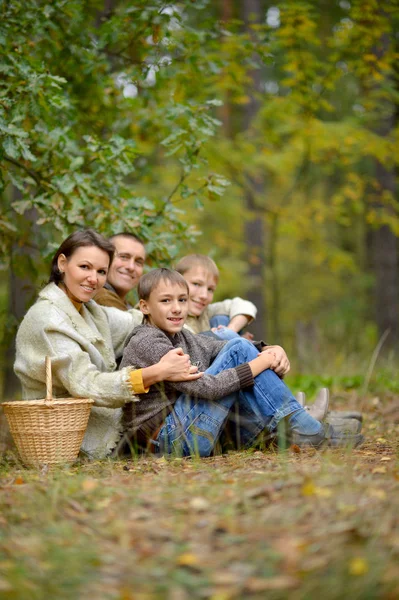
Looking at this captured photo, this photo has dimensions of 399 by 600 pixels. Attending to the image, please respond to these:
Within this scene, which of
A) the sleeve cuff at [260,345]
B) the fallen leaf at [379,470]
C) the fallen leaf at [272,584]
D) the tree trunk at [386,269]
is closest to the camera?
the fallen leaf at [272,584]

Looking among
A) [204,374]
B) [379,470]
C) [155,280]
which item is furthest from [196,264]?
[379,470]

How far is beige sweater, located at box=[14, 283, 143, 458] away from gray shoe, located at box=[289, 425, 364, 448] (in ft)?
3.09

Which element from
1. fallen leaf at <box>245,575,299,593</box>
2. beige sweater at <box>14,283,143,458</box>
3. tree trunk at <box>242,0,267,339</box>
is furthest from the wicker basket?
tree trunk at <box>242,0,267,339</box>

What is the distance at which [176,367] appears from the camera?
3.45 meters

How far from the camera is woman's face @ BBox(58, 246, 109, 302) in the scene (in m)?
3.73

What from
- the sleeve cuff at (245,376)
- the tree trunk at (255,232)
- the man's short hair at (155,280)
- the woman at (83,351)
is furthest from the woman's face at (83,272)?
the tree trunk at (255,232)

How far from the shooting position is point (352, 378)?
22.3 feet

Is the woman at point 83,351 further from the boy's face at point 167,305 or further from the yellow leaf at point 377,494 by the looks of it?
the yellow leaf at point 377,494

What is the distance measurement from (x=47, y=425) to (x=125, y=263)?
1469mm

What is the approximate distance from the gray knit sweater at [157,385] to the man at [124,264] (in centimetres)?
84

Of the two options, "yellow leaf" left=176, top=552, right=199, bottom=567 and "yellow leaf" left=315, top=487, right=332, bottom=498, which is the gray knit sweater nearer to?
"yellow leaf" left=315, top=487, right=332, bottom=498

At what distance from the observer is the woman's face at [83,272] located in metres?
3.73

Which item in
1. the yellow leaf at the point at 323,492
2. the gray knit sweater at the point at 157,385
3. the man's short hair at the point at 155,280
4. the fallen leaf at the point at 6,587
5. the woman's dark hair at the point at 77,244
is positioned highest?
the woman's dark hair at the point at 77,244

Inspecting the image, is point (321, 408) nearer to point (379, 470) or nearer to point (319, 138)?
point (379, 470)
